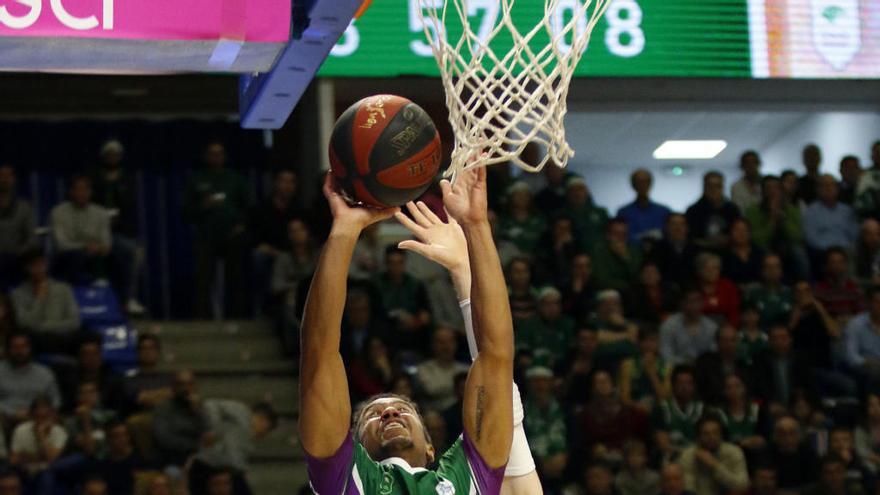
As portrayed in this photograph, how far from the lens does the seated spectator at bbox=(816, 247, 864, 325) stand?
1030 cm

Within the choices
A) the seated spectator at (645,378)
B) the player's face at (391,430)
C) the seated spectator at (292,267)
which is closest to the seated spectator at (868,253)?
the seated spectator at (645,378)

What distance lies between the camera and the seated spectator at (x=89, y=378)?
28.2ft

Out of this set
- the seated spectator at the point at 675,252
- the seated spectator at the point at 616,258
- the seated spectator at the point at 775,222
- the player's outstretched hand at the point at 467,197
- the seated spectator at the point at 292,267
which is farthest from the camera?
the seated spectator at the point at 775,222

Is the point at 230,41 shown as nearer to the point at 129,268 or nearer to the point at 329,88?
the point at 129,268

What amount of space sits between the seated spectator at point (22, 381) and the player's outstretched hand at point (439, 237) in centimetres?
522

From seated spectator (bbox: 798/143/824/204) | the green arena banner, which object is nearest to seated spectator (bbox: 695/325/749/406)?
seated spectator (bbox: 798/143/824/204)

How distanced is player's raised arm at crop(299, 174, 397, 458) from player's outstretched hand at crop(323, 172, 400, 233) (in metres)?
0.02

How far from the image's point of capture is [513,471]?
3787mm

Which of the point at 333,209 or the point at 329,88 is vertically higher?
the point at 329,88

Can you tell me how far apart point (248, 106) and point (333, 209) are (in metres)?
1.03

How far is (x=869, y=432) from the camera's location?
9336mm

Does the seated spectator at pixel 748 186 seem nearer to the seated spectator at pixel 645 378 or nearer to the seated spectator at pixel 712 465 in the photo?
the seated spectator at pixel 645 378

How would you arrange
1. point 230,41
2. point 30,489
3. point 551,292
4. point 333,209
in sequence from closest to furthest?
point 333,209
point 230,41
point 30,489
point 551,292

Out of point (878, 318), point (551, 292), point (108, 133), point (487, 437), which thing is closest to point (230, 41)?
point (487, 437)
